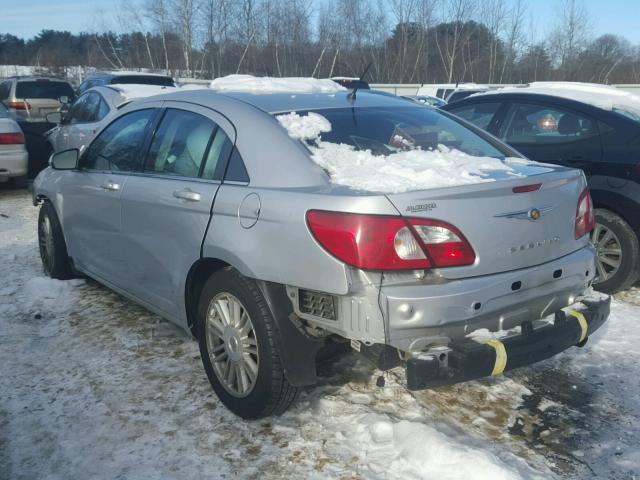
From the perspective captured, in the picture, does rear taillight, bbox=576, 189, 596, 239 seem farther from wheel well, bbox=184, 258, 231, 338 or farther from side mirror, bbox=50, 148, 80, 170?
side mirror, bbox=50, 148, 80, 170

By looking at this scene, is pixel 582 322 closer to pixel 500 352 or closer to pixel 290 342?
pixel 500 352

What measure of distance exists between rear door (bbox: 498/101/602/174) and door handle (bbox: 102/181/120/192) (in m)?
3.53

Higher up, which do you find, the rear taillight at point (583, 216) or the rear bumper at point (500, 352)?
the rear taillight at point (583, 216)

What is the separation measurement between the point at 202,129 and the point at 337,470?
195 centimetres

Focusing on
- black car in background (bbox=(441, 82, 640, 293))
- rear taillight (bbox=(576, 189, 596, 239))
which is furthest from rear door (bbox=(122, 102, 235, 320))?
black car in background (bbox=(441, 82, 640, 293))

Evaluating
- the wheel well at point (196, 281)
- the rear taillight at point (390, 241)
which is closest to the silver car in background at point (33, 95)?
the wheel well at point (196, 281)

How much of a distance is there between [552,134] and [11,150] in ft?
25.2

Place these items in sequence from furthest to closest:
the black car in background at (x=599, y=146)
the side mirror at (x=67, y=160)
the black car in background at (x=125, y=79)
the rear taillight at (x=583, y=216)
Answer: the black car in background at (x=125, y=79)
the black car in background at (x=599, y=146)
the side mirror at (x=67, y=160)
the rear taillight at (x=583, y=216)

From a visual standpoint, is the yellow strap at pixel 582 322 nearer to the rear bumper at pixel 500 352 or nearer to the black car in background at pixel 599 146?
the rear bumper at pixel 500 352

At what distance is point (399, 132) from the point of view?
3.41 m

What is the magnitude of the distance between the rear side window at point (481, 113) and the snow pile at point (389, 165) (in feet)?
9.52

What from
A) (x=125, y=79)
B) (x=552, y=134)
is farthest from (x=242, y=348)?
(x=125, y=79)

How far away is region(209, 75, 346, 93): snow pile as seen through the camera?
3.79 m

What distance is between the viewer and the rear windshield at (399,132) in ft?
10.6
